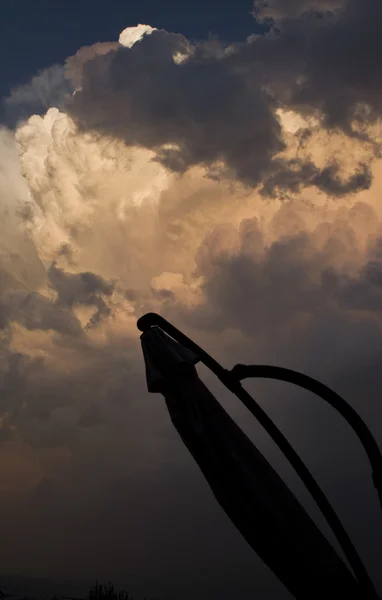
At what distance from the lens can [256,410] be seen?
6.73 m

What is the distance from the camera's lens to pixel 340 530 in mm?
5836

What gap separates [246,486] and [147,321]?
7.29 ft

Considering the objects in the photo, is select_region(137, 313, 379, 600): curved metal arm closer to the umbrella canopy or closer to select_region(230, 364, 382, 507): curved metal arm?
select_region(230, 364, 382, 507): curved metal arm

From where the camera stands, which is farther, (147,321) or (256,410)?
(147,321)

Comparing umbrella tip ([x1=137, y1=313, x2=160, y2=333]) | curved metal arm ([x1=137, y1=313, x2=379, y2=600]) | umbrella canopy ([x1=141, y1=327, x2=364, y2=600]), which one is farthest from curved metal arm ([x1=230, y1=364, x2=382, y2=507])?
umbrella tip ([x1=137, y1=313, x2=160, y2=333])

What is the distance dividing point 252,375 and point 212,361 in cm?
50

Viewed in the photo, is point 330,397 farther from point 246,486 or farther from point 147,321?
point 147,321

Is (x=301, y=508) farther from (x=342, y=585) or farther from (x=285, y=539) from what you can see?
(x=342, y=585)

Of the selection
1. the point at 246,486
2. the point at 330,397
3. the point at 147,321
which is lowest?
the point at 246,486

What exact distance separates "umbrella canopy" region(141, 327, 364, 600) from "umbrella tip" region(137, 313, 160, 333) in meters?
0.33

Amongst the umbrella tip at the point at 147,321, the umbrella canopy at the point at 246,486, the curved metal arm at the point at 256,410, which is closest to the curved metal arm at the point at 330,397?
the curved metal arm at the point at 256,410

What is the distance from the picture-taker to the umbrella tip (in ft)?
22.9

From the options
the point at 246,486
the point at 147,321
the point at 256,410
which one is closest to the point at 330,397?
the point at 256,410

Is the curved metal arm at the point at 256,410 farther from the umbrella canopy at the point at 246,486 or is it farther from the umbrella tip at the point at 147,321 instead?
the umbrella canopy at the point at 246,486
